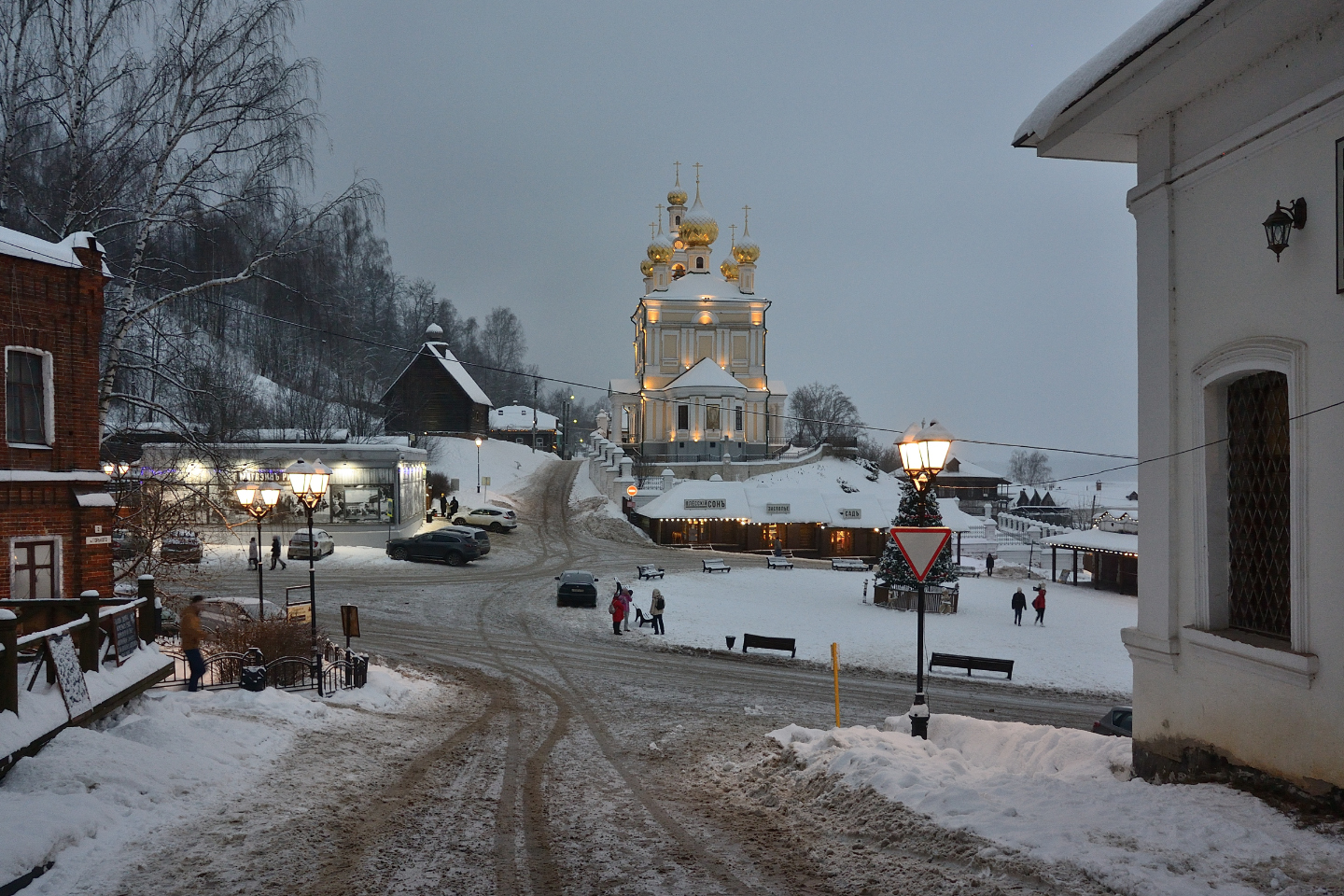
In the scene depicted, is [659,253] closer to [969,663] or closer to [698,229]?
[698,229]

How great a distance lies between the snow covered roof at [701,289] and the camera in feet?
211

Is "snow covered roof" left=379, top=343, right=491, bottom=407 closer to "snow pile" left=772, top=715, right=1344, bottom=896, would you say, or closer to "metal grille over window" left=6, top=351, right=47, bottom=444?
"metal grille over window" left=6, top=351, right=47, bottom=444

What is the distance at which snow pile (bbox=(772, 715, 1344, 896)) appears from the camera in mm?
4535

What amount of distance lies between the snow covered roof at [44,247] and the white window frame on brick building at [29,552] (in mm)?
4122

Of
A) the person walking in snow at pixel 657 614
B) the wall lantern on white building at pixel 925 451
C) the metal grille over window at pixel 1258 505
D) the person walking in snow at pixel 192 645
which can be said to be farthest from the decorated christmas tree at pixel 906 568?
the person walking in snow at pixel 192 645

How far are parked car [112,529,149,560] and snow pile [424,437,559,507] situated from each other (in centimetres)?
2363

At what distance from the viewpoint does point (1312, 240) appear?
17.3 ft

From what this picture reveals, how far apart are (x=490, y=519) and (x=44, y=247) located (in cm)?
2974

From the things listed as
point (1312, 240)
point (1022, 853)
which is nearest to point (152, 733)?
point (1022, 853)

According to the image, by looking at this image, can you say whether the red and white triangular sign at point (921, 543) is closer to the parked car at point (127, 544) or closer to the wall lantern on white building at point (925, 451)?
the wall lantern on white building at point (925, 451)

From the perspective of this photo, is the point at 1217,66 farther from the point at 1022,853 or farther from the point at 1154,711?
the point at 1022,853

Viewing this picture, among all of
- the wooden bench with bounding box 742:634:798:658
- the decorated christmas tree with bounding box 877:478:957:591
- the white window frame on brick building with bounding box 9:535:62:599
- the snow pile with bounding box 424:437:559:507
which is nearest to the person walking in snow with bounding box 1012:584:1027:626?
the decorated christmas tree with bounding box 877:478:957:591

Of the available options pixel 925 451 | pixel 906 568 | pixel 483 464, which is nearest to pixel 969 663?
pixel 906 568

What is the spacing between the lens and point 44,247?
11820 mm
